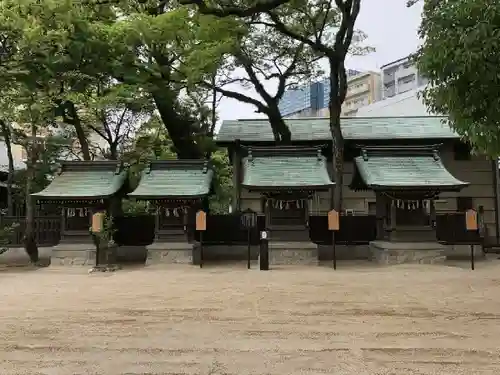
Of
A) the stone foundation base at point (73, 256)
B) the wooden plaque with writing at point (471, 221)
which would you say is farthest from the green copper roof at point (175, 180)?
the wooden plaque with writing at point (471, 221)

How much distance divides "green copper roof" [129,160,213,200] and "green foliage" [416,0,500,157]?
11400 mm

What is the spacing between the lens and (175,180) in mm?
19359

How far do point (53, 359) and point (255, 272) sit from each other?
993 cm

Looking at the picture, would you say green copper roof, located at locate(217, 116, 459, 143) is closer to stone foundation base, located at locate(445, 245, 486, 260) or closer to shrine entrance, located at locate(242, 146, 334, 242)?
shrine entrance, located at locate(242, 146, 334, 242)

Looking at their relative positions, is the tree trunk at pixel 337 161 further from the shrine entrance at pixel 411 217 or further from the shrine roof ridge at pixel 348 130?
the shrine roof ridge at pixel 348 130

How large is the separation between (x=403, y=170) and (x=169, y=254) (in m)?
9.64

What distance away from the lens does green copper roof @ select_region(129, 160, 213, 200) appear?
1820cm

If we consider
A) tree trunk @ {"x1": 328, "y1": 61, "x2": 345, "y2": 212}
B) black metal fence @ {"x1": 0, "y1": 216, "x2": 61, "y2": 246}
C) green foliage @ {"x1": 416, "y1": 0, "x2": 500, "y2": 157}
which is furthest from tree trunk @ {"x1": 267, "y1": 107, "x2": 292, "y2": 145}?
green foliage @ {"x1": 416, "y1": 0, "x2": 500, "y2": 157}

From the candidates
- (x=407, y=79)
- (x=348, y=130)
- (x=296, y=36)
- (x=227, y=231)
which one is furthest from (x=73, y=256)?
(x=407, y=79)

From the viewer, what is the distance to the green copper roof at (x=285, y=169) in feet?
58.4

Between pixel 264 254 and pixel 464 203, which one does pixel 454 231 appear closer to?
pixel 464 203

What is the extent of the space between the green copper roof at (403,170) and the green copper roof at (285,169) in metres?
1.66

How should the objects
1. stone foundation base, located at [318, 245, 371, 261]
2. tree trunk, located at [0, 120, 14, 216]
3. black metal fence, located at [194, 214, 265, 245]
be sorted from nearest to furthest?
stone foundation base, located at [318, 245, 371, 261] < black metal fence, located at [194, 214, 265, 245] < tree trunk, located at [0, 120, 14, 216]

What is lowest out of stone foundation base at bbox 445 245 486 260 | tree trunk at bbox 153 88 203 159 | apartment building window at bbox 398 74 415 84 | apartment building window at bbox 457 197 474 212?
stone foundation base at bbox 445 245 486 260
